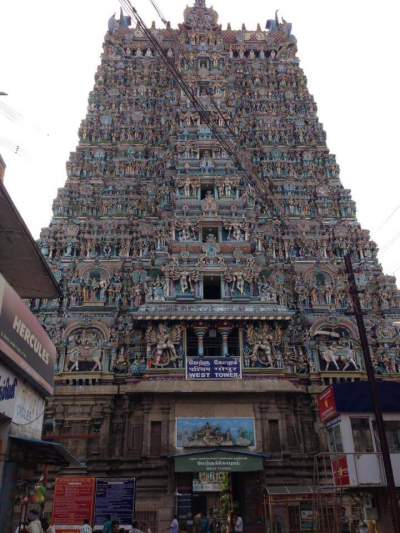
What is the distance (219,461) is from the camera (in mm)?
23125

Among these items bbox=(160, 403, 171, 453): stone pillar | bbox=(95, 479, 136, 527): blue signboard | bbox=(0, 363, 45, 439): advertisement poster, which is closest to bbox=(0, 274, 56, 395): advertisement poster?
bbox=(0, 363, 45, 439): advertisement poster

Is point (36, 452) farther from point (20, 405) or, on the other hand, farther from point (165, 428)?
point (165, 428)

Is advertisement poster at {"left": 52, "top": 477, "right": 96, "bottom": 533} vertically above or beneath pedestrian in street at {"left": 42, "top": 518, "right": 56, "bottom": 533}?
above

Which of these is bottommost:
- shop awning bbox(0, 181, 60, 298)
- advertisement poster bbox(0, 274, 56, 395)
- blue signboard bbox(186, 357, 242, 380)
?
advertisement poster bbox(0, 274, 56, 395)

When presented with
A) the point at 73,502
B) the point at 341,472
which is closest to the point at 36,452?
the point at 73,502

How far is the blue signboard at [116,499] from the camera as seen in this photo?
20125 mm

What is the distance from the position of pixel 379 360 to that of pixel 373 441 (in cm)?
1285

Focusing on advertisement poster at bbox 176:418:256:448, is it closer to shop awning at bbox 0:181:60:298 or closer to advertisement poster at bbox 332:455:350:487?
advertisement poster at bbox 332:455:350:487

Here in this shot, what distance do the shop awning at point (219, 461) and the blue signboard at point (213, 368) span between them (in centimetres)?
405

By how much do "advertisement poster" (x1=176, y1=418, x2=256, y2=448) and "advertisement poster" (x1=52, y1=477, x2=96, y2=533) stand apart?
6.20 metres

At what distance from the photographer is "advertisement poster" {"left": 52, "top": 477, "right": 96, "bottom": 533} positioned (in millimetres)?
18531

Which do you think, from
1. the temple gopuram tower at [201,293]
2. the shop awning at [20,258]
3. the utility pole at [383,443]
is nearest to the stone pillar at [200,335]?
the temple gopuram tower at [201,293]

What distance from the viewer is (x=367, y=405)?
1683 cm

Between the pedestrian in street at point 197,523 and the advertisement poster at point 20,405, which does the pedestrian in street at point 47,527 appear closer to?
the advertisement poster at point 20,405
